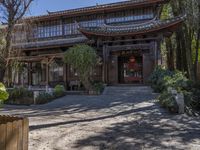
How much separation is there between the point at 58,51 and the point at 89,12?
4234mm

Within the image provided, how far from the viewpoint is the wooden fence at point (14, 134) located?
4500 millimetres

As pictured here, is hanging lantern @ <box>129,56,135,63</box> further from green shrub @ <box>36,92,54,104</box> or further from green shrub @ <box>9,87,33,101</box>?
green shrub @ <box>9,87,33,101</box>

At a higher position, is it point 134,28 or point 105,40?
point 134,28

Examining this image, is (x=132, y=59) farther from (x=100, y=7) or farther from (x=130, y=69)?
Result: (x=100, y=7)

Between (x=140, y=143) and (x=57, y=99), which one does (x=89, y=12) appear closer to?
(x=57, y=99)

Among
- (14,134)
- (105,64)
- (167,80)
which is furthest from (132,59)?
(14,134)

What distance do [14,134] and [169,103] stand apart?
8911 millimetres

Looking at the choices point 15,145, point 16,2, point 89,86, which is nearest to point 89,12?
point 89,86

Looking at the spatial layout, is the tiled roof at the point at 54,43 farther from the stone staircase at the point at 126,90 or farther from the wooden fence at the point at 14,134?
the wooden fence at the point at 14,134

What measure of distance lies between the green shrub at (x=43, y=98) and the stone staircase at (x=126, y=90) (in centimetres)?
396

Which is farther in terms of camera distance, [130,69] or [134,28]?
[130,69]

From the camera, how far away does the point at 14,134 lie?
470 centimetres

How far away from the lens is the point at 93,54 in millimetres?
19844

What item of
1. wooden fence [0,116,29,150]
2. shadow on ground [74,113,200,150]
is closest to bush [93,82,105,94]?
shadow on ground [74,113,200,150]
